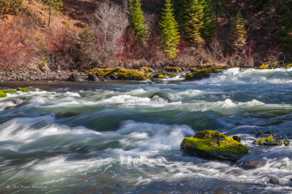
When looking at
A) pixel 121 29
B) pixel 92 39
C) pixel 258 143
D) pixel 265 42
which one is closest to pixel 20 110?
pixel 258 143

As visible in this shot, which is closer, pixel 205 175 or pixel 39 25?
pixel 205 175

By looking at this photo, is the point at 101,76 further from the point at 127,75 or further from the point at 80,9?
the point at 80,9

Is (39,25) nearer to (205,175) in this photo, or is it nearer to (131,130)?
(131,130)

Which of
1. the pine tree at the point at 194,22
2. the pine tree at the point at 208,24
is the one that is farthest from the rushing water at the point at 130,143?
the pine tree at the point at 208,24

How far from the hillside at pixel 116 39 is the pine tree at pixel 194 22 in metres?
0.79

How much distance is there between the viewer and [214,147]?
984cm

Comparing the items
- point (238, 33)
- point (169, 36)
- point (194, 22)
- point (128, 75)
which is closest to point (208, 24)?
point (194, 22)

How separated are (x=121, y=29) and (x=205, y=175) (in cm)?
4200

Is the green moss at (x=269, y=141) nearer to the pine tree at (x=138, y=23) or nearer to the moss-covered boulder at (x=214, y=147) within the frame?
the moss-covered boulder at (x=214, y=147)

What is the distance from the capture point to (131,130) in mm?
13234

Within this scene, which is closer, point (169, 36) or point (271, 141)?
point (271, 141)

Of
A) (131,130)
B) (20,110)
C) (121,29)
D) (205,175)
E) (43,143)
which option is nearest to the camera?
(205,175)

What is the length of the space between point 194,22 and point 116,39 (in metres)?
12.1

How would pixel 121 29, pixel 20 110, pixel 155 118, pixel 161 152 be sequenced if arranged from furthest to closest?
1. pixel 121 29
2. pixel 20 110
3. pixel 155 118
4. pixel 161 152
